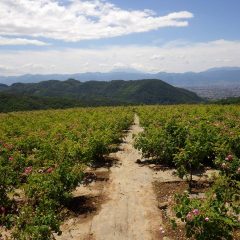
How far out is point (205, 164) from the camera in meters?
16.0

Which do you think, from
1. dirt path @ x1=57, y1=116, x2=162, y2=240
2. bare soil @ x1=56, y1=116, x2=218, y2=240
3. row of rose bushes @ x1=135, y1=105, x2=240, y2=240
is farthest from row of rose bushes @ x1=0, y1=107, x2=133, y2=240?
row of rose bushes @ x1=135, y1=105, x2=240, y2=240

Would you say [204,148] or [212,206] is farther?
[204,148]

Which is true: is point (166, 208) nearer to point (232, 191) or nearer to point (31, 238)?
point (232, 191)

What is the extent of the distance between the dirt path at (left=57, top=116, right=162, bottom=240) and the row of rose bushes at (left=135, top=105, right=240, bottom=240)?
1170mm

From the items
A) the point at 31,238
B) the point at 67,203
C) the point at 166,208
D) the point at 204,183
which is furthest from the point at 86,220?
the point at 204,183

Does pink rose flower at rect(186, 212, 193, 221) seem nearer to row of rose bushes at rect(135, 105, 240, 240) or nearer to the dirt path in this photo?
row of rose bushes at rect(135, 105, 240, 240)

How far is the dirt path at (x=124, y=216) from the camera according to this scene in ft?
31.9

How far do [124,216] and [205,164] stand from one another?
6398mm

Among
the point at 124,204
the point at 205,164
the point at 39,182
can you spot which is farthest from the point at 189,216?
the point at 205,164

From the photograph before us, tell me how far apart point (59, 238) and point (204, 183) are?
19.8 ft

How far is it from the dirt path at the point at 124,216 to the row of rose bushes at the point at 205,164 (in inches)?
46.1

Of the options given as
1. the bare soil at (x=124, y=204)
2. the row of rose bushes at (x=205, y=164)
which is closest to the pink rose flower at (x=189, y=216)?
the row of rose bushes at (x=205, y=164)

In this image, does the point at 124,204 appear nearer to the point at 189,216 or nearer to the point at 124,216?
the point at 124,216

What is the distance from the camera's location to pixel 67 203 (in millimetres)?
11688
